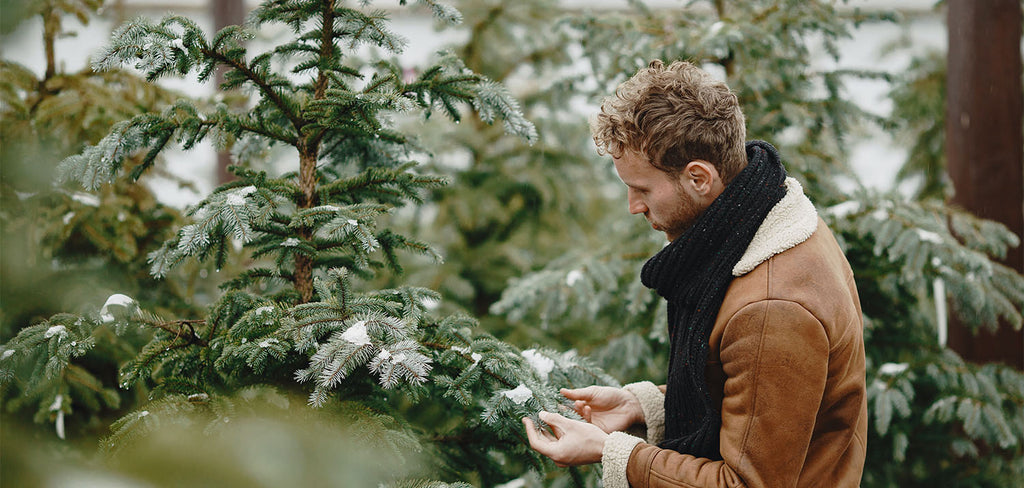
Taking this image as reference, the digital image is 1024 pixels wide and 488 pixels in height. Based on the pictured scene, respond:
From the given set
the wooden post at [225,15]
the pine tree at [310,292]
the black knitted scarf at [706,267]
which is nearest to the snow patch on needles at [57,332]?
the pine tree at [310,292]

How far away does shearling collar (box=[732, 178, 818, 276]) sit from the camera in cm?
149

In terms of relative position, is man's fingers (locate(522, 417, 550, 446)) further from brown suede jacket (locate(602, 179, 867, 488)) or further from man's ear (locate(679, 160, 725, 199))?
man's ear (locate(679, 160, 725, 199))

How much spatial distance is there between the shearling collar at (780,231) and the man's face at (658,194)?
6.4 inches

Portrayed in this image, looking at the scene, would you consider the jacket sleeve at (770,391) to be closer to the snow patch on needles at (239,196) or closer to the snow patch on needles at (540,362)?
the snow patch on needles at (540,362)

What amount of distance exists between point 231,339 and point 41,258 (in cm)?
172

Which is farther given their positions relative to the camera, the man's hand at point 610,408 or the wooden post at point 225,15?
the wooden post at point 225,15

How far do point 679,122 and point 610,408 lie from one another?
85cm

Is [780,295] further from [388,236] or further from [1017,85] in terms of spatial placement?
[1017,85]

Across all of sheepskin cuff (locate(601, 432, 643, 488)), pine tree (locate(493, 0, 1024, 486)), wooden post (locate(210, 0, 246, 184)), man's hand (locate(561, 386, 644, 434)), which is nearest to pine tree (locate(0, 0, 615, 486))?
man's hand (locate(561, 386, 644, 434))

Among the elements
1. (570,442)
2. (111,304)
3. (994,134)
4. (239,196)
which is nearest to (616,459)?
(570,442)

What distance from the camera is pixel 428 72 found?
208cm

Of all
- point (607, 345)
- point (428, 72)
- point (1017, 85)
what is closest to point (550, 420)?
point (428, 72)

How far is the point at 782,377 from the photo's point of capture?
1.38 meters

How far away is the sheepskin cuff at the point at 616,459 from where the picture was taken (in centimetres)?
158
